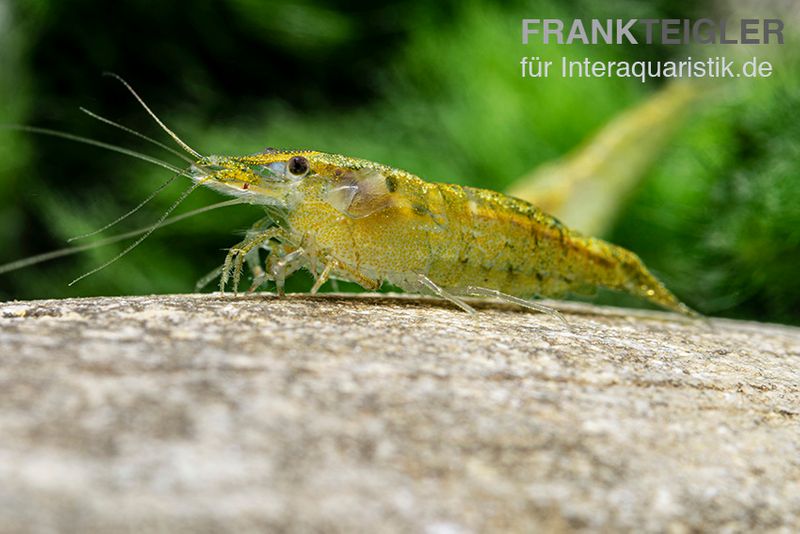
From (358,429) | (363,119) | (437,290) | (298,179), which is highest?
(363,119)

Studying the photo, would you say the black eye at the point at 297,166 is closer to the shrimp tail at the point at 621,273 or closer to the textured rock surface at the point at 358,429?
the textured rock surface at the point at 358,429

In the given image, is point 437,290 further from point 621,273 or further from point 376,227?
point 621,273

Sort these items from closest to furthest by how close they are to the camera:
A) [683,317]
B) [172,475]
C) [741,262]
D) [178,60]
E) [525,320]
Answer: [172,475]
[525,320]
[683,317]
[741,262]
[178,60]

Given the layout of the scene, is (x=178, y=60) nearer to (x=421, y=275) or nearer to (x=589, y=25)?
(x=589, y=25)

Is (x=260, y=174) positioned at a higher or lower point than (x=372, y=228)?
higher

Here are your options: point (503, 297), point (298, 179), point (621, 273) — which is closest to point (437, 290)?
point (503, 297)

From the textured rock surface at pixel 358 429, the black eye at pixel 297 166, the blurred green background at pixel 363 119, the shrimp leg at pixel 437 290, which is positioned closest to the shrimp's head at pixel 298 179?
the black eye at pixel 297 166

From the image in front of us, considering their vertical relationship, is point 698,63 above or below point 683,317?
above

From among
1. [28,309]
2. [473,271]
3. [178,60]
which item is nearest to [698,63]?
[473,271]
